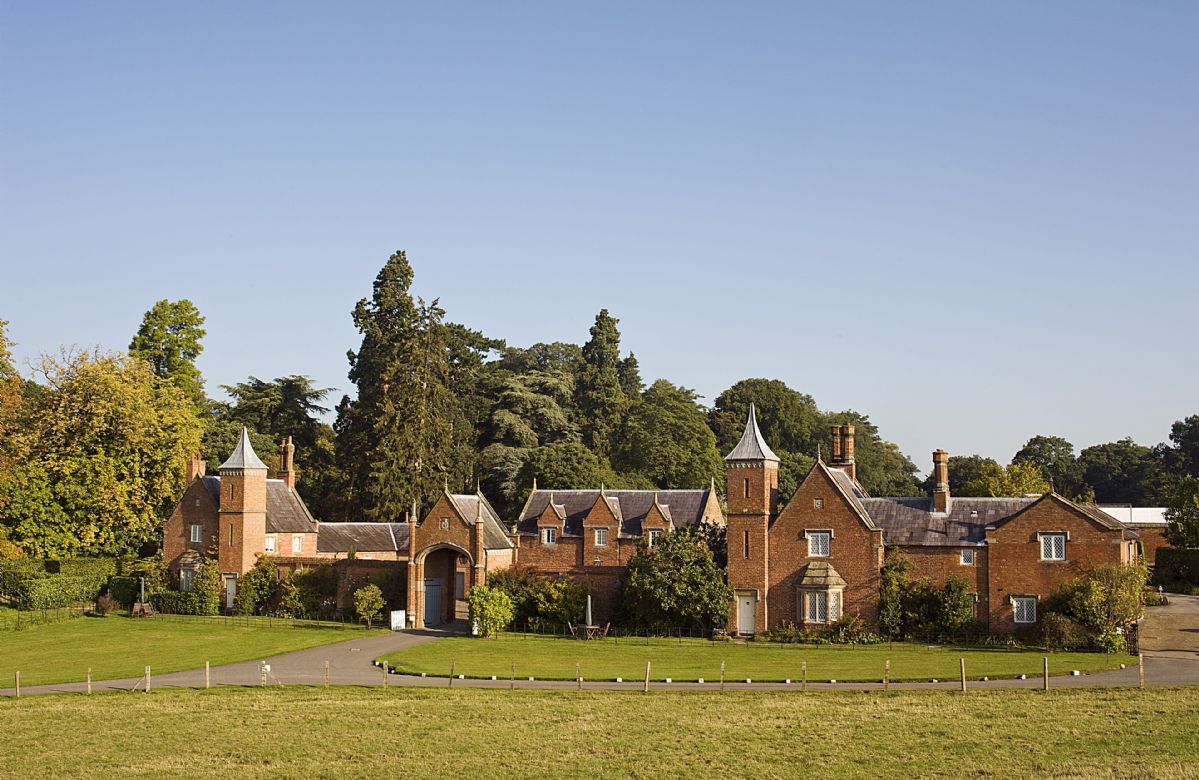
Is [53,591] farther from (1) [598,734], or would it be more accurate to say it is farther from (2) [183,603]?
(1) [598,734]

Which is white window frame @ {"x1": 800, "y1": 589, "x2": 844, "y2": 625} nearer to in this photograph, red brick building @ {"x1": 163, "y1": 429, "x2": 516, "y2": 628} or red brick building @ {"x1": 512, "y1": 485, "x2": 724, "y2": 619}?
red brick building @ {"x1": 512, "y1": 485, "x2": 724, "y2": 619}

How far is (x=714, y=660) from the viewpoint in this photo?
4762cm

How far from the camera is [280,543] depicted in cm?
6981


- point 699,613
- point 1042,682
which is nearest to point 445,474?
point 699,613

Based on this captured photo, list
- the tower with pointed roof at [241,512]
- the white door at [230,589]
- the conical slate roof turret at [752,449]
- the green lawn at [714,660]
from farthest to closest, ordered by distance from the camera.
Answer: the tower with pointed roof at [241,512], the white door at [230,589], the conical slate roof turret at [752,449], the green lawn at [714,660]

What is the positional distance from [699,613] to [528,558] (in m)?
16.3

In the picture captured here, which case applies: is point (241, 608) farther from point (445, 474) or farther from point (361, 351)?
point (361, 351)

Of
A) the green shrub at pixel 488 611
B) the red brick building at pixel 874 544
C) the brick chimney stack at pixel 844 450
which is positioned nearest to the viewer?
the red brick building at pixel 874 544

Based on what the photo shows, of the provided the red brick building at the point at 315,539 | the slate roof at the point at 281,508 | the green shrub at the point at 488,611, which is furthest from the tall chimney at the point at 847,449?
the slate roof at the point at 281,508

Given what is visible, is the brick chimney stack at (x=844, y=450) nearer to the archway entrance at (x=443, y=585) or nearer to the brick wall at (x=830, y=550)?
the brick wall at (x=830, y=550)

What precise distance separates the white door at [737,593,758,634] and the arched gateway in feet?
40.2

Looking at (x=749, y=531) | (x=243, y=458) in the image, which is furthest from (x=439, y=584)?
(x=749, y=531)

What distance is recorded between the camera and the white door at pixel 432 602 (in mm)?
62125

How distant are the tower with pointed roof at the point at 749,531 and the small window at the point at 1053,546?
11.2 metres
